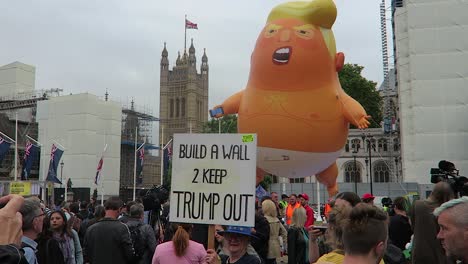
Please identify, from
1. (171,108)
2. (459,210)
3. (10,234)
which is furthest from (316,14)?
(171,108)

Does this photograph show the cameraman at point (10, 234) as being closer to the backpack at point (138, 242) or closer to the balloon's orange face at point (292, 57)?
the backpack at point (138, 242)

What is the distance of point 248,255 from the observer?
3.99m

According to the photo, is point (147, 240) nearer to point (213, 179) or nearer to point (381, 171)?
point (213, 179)

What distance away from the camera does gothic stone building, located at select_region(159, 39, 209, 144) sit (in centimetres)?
9981

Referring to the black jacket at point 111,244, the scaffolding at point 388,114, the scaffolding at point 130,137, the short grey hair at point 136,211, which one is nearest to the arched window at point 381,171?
the scaffolding at point 388,114

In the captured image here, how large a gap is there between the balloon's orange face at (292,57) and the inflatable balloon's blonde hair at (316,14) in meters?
0.18

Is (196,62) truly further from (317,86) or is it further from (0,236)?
(0,236)

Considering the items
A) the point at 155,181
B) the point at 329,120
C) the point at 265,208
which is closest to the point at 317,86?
the point at 329,120

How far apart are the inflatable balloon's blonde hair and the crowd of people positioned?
265 inches

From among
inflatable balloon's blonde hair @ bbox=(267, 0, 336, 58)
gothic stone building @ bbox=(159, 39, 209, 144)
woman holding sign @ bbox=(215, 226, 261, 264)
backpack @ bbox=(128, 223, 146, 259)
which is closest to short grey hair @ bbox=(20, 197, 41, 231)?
woman holding sign @ bbox=(215, 226, 261, 264)

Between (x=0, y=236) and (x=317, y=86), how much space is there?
11307mm

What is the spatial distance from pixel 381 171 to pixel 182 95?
174 ft

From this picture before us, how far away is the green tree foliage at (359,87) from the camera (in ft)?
164

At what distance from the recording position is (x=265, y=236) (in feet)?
21.2
